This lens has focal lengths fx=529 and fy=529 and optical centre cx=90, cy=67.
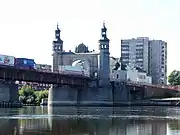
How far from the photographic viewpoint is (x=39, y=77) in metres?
149

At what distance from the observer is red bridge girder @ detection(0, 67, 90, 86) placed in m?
138

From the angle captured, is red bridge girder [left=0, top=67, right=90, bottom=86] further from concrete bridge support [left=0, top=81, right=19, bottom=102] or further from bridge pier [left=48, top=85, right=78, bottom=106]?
bridge pier [left=48, top=85, right=78, bottom=106]

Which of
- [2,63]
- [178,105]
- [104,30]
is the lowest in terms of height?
[178,105]

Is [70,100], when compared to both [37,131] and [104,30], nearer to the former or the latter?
[104,30]

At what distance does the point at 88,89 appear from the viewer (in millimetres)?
179375

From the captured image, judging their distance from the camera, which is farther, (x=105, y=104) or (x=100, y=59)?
(x=100, y=59)

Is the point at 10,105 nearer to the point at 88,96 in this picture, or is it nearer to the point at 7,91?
the point at 7,91

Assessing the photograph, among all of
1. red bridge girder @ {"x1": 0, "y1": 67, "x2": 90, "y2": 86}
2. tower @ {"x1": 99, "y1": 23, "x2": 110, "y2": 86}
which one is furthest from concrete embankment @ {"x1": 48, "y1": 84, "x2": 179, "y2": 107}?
tower @ {"x1": 99, "y1": 23, "x2": 110, "y2": 86}

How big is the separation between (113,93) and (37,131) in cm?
12286

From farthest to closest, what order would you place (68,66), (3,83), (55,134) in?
(68,66), (3,83), (55,134)

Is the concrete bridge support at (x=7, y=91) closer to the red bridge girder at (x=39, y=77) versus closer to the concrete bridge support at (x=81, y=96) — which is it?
the red bridge girder at (x=39, y=77)

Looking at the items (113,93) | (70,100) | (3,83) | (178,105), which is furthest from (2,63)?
(178,105)

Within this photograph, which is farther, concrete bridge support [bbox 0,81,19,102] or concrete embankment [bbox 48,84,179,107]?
concrete embankment [bbox 48,84,179,107]

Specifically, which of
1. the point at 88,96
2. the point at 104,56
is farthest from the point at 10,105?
the point at 104,56
